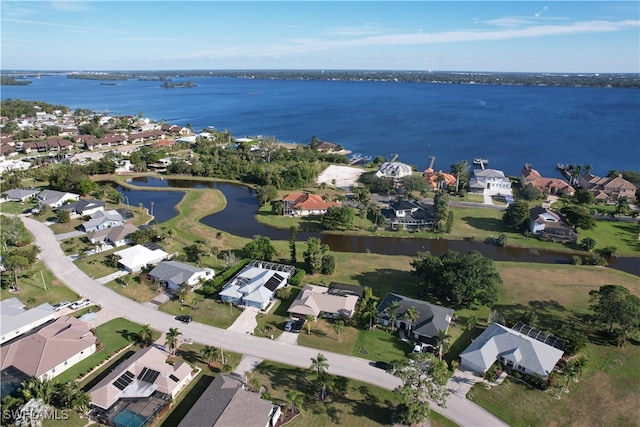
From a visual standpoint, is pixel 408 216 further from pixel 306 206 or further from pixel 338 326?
pixel 338 326

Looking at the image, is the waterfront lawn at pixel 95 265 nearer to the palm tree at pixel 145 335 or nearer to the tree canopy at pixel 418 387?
the palm tree at pixel 145 335

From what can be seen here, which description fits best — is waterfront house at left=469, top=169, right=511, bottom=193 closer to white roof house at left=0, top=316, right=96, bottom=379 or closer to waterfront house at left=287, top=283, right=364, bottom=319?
waterfront house at left=287, top=283, right=364, bottom=319

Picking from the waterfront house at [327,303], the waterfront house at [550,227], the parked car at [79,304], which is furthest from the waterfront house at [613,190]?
the parked car at [79,304]

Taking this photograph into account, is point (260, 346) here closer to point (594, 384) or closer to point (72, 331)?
point (72, 331)

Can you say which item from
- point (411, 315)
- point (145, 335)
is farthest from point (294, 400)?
point (145, 335)

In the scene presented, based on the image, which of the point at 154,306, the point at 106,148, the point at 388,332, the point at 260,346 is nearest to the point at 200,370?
the point at 260,346

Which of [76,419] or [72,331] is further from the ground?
[72,331]
